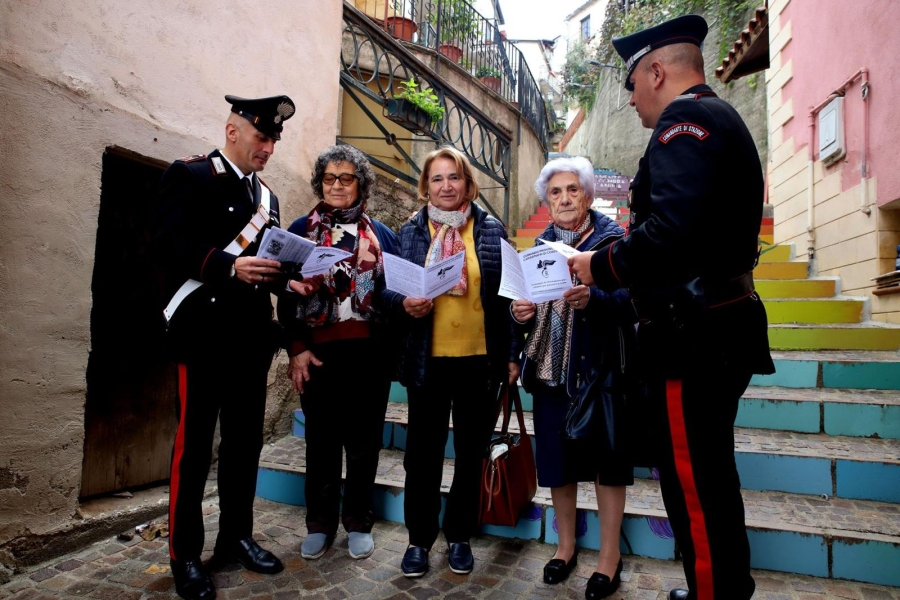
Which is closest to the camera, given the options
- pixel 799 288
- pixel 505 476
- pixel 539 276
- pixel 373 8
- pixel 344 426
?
pixel 539 276

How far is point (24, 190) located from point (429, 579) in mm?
2716

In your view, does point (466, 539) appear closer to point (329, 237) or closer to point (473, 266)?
point (473, 266)

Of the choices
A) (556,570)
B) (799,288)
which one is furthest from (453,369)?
(799,288)

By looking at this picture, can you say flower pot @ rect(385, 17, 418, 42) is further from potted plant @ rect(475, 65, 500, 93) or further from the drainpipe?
the drainpipe

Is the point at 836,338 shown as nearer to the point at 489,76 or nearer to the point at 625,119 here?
the point at 489,76

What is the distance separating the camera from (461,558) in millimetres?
2697

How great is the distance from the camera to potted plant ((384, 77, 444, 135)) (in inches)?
227

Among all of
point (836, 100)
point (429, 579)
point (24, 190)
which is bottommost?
point (429, 579)

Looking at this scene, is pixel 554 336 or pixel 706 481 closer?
pixel 706 481

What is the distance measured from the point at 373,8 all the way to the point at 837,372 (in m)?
Result: 8.53

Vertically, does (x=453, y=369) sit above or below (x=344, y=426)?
above

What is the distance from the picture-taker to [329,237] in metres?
2.91

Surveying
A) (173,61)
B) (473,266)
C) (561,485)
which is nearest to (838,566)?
(561,485)

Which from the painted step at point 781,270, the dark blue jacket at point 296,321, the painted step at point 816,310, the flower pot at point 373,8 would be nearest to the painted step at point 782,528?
the dark blue jacket at point 296,321
